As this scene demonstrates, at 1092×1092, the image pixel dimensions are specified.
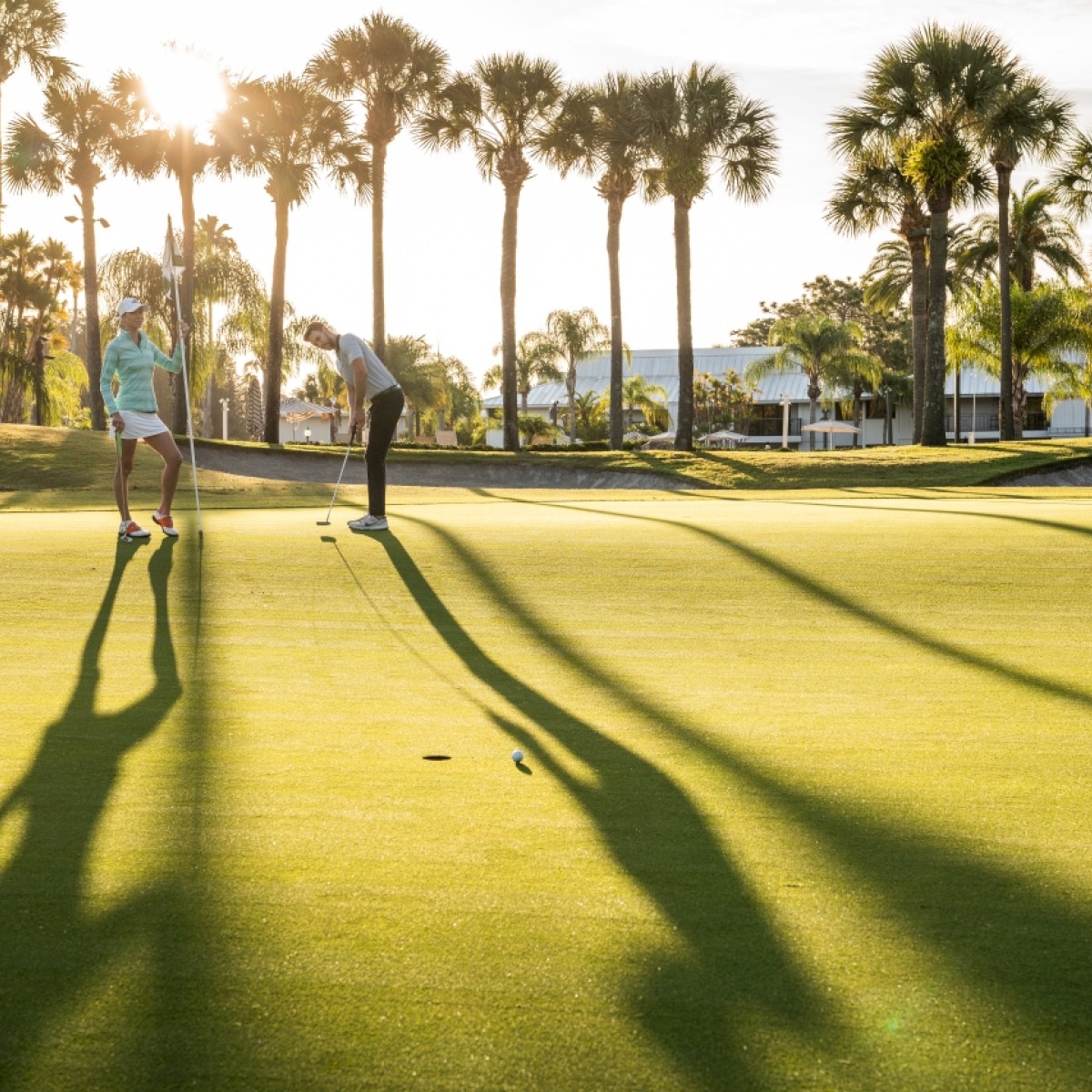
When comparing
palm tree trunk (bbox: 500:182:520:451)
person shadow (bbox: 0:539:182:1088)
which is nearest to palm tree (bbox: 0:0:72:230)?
palm tree trunk (bbox: 500:182:520:451)

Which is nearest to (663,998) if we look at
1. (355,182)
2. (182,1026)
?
(182,1026)

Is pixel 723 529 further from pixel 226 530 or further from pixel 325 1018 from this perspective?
pixel 325 1018

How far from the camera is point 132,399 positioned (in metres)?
11.6

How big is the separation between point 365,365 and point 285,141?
37.3 meters

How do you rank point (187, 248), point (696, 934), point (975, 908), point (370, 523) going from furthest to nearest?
point (187, 248), point (370, 523), point (975, 908), point (696, 934)

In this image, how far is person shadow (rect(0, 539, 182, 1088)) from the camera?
3.14m

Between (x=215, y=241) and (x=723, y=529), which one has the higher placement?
(x=215, y=241)

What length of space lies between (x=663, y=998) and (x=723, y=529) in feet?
30.8

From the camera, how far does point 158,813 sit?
4.67 meters

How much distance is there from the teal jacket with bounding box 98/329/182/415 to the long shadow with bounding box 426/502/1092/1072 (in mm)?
8142

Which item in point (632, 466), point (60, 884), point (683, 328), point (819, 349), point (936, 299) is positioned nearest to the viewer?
point (60, 884)

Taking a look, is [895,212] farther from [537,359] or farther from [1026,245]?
[537,359]

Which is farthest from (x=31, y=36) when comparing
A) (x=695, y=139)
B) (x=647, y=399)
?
(x=647, y=399)

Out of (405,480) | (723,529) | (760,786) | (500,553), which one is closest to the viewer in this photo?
(760,786)
